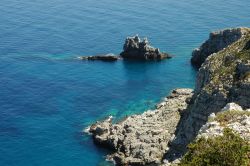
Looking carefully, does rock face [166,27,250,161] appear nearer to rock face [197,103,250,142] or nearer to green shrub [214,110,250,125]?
green shrub [214,110,250,125]

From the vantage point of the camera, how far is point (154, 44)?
175000 millimetres

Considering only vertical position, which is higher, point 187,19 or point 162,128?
point 187,19

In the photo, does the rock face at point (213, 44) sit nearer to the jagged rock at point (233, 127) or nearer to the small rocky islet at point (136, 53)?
the small rocky islet at point (136, 53)

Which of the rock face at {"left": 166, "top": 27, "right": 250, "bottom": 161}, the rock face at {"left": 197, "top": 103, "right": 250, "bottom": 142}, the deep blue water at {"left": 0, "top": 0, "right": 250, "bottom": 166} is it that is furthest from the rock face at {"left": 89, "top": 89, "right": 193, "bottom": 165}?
the rock face at {"left": 197, "top": 103, "right": 250, "bottom": 142}

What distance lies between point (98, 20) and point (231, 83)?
118979mm

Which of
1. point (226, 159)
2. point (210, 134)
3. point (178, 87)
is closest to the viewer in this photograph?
point (226, 159)

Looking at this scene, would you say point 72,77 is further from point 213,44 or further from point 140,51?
point 213,44

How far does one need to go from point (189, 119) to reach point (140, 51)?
258ft

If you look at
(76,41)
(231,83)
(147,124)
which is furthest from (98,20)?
(231,83)

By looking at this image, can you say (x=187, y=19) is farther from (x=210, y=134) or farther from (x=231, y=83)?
(x=210, y=134)

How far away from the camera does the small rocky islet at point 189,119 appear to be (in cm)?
6653

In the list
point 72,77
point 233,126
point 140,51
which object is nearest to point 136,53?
point 140,51

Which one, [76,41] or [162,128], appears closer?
[162,128]

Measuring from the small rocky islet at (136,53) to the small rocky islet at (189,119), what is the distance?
30.9 m
